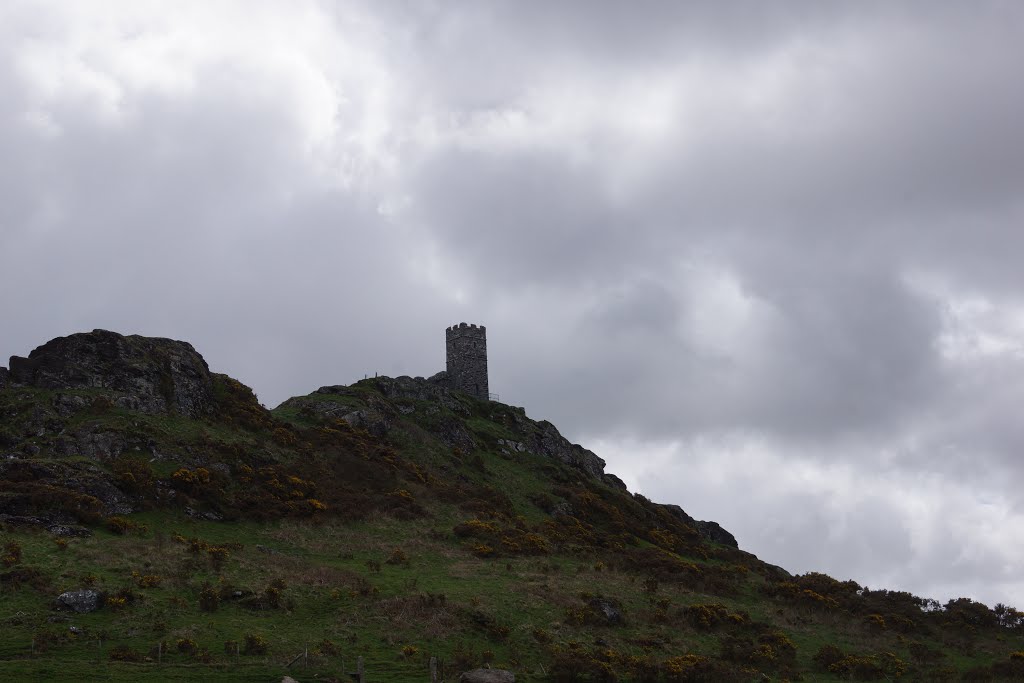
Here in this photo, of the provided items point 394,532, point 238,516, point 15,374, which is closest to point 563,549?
point 394,532

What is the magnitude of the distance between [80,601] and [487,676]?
1858 cm

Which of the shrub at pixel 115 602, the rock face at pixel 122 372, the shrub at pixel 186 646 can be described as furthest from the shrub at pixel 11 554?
the rock face at pixel 122 372

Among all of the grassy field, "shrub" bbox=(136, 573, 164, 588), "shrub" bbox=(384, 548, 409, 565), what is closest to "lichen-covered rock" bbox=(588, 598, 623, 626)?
the grassy field

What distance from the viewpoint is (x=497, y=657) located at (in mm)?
37094

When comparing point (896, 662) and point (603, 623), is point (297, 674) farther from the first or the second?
point (896, 662)

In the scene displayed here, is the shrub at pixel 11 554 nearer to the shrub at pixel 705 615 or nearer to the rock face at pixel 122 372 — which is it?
the rock face at pixel 122 372

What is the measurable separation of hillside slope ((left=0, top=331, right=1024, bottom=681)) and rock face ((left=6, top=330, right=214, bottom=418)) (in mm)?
171

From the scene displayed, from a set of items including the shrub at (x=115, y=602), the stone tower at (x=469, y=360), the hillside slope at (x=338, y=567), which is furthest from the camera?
the stone tower at (x=469, y=360)

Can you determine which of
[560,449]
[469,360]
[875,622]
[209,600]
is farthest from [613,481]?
[209,600]

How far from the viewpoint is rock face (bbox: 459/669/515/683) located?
32.4 m

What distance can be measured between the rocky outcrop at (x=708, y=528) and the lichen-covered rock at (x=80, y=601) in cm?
7017

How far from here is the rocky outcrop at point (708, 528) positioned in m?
95.9

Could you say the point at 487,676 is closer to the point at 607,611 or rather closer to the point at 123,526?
the point at 607,611

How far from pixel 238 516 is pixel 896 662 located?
41.1 m
